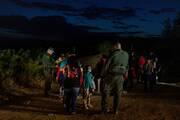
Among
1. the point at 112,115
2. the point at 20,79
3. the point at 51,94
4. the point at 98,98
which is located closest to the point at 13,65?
the point at 20,79

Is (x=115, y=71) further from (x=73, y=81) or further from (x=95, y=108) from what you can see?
(x=95, y=108)

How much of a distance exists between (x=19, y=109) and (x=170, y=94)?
629 centimetres

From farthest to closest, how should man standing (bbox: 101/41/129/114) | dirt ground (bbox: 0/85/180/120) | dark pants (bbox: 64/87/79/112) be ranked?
dark pants (bbox: 64/87/79/112) → dirt ground (bbox: 0/85/180/120) → man standing (bbox: 101/41/129/114)

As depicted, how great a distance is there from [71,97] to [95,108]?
4.56ft

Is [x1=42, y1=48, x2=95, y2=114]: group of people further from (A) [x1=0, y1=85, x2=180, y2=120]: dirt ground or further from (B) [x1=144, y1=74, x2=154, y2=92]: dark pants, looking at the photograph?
(B) [x1=144, y1=74, x2=154, y2=92]: dark pants

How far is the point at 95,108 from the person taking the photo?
581 inches

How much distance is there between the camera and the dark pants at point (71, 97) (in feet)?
44.4

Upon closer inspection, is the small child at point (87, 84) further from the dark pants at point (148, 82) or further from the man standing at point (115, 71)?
the dark pants at point (148, 82)

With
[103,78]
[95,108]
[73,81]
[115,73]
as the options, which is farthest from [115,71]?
[95,108]

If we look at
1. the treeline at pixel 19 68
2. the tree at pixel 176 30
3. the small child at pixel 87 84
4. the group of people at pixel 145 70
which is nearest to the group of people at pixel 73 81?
the small child at pixel 87 84

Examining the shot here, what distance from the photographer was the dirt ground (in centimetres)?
1339

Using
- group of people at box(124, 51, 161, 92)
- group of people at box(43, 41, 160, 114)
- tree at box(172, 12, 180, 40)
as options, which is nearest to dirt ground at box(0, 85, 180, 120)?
group of people at box(43, 41, 160, 114)

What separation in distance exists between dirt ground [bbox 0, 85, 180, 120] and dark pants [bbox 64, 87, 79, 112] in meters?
0.28

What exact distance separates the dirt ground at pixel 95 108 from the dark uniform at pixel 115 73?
2.47ft
